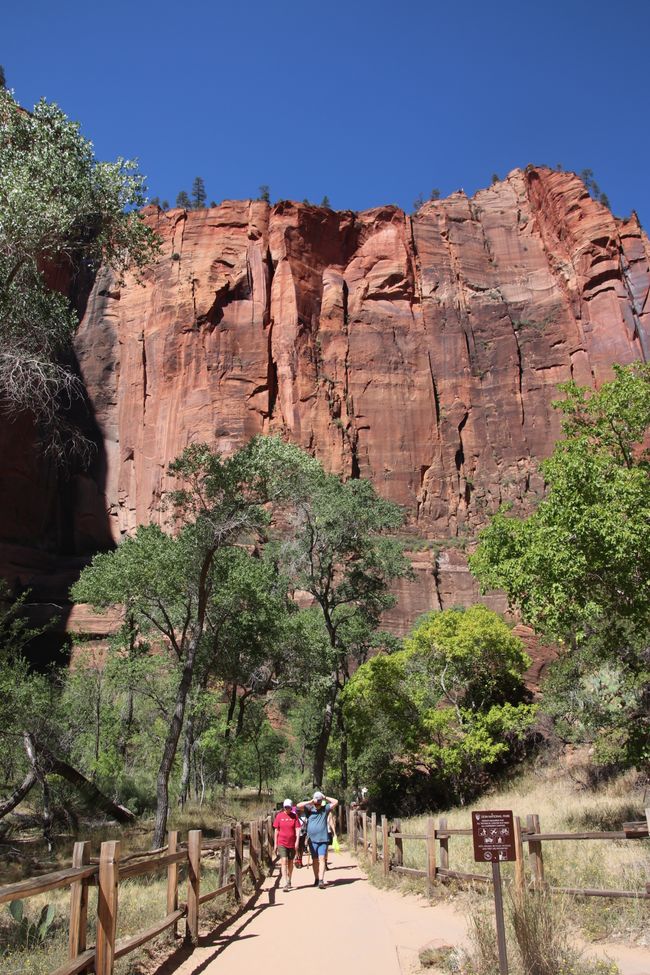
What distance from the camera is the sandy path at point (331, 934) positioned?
708 cm

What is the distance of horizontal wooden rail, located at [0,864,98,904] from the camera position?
14.0ft

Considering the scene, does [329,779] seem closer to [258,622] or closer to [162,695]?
[162,695]

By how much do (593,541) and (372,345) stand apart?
5754 cm

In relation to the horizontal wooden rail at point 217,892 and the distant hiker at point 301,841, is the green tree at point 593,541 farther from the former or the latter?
the horizontal wooden rail at point 217,892

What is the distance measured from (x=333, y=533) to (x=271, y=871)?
1305 centimetres

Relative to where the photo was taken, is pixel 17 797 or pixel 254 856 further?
pixel 17 797

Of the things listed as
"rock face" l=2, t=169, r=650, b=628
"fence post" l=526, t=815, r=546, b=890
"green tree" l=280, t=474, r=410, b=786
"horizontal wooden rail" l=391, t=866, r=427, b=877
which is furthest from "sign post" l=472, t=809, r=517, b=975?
"rock face" l=2, t=169, r=650, b=628

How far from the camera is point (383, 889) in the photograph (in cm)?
1188

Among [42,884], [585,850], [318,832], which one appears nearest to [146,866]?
[42,884]

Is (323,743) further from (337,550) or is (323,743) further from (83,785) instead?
(83,785)

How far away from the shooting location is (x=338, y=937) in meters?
8.22

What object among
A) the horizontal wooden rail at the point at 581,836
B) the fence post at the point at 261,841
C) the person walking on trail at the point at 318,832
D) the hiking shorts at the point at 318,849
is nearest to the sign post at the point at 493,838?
the horizontal wooden rail at the point at 581,836

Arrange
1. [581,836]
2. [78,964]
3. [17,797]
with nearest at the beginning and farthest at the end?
1. [78,964]
2. [581,836]
3. [17,797]

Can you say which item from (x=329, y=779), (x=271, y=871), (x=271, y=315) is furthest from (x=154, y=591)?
(x=271, y=315)
